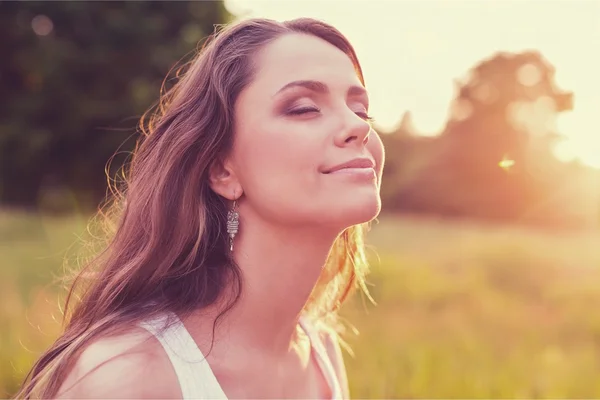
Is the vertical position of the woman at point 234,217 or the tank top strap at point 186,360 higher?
the woman at point 234,217

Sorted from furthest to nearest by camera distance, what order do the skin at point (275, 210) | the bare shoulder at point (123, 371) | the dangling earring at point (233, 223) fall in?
the dangling earring at point (233, 223) < the skin at point (275, 210) < the bare shoulder at point (123, 371)

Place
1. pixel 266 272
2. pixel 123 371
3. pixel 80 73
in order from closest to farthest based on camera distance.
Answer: pixel 123 371 < pixel 266 272 < pixel 80 73

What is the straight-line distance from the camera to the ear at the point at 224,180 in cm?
246

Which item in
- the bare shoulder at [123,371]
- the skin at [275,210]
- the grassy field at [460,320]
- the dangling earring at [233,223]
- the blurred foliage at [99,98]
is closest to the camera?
the bare shoulder at [123,371]

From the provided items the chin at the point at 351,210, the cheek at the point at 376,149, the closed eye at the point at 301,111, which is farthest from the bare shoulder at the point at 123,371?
the cheek at the point at 376,149

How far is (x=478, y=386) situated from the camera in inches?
178

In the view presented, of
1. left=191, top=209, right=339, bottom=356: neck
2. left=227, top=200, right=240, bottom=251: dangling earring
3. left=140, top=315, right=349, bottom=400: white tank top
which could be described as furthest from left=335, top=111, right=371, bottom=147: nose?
left=140, top=315, right=349, bottom=400: white tank top

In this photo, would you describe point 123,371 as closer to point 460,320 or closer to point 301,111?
point 301,111

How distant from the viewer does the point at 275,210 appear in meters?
2.32

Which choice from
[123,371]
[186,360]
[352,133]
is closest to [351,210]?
[352,133]

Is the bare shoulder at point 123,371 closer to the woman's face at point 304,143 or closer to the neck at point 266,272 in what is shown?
the neck at point 266,272

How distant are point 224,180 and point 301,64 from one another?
0.53m

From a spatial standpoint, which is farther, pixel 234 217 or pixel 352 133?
pixel 234 217

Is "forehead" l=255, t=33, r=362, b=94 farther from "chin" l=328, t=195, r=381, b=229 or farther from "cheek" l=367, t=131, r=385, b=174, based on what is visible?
"chin" l=328, t=195, r=381, b=229
